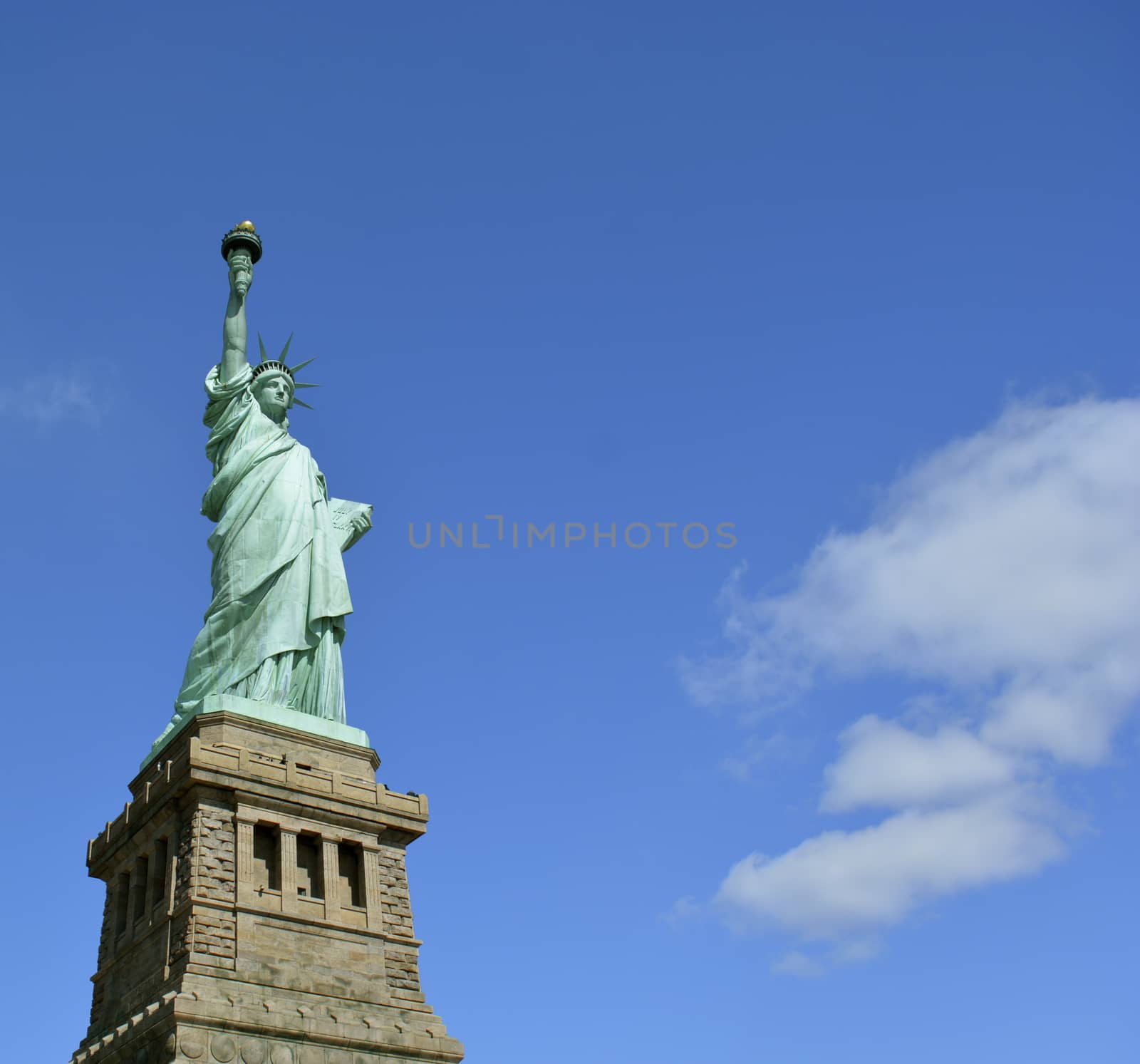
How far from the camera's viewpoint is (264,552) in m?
33.0

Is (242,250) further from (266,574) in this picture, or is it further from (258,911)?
(258,911)

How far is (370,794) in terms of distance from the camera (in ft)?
98.0

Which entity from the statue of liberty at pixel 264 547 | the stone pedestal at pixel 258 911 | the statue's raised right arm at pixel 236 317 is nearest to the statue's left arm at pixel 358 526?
the statue of liberty at pixel 264 547

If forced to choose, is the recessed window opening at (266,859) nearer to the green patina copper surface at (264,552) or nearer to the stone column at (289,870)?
the stone column at (289,870)

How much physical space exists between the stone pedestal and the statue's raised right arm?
1093cm

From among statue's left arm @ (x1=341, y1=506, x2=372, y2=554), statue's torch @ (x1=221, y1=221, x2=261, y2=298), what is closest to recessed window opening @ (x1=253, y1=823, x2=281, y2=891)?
statue's left arm @ (x1=341, y1=506, x2=372, y2=554)

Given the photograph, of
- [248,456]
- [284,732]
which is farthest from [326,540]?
[284,732]

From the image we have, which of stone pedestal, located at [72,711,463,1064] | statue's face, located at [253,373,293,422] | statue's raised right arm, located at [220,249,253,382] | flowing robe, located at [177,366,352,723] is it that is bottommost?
stone pedestal, located at [72,711,463,1064]

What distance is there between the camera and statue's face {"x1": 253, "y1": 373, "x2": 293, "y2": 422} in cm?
3598

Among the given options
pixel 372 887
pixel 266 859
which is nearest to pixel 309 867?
pixel 266 859

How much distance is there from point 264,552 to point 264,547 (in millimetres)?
189

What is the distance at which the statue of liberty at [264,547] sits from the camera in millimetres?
31641

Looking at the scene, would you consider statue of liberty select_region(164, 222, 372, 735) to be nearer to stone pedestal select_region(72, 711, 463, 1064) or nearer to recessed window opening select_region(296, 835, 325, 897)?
stone pedestal select_region(72, 711, 463, 1064)

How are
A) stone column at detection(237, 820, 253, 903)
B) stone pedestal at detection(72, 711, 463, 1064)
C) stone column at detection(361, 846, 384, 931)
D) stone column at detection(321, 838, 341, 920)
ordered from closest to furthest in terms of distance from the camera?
1. stone pedestal at detection(72, 711, 463, 1064)
2. stone column at detection(237, 820, 253, 903)
3. stone column at detection(321, 838, 341, 920)
4. stone column at detection(361, 846, 384, 931)
